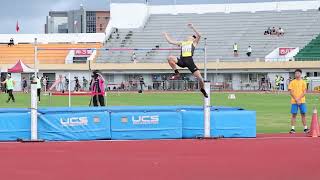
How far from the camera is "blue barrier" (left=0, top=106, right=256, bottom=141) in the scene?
1434 cm

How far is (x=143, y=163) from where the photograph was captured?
10258 mm

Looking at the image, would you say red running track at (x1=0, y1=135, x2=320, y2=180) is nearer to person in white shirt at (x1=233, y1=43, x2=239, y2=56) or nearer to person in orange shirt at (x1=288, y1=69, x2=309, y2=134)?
person in orange shirt at (x1=288, y1=69, x2=309, y2=134)

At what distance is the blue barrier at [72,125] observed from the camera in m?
14.3

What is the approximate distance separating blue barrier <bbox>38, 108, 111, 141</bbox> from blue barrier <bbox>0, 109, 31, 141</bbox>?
329 millimetres

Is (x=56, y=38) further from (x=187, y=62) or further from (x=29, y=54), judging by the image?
(x=187, y=62)

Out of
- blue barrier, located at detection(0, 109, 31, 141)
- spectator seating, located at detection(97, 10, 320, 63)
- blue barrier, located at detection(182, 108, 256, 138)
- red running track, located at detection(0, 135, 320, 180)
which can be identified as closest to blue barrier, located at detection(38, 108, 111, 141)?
blue barrier, located at detection(0, 109, 31, 141)

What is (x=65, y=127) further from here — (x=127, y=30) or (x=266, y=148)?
(x=127, y=30)

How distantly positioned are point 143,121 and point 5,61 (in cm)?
5515

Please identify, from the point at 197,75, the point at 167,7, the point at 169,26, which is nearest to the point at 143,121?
the point at 197,75

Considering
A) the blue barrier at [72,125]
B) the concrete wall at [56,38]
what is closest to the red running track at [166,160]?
the blue barrier at [72,125]

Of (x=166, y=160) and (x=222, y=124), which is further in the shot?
(x=222, y=124)

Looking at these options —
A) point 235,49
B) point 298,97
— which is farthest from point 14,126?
point 235,49

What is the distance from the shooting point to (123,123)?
14.6 metres

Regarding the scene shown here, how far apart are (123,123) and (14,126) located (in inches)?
95.1
